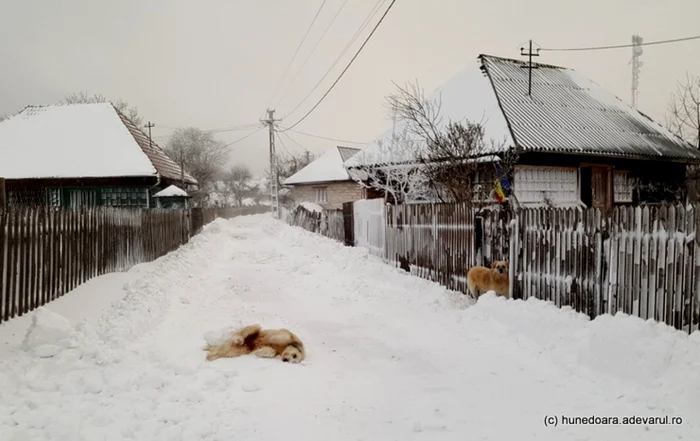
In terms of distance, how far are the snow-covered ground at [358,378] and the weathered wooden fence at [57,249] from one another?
0.93m

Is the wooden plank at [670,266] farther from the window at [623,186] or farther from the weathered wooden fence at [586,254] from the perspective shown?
the window at [623,186]

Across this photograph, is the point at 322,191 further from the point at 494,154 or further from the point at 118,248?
the point at 118,248

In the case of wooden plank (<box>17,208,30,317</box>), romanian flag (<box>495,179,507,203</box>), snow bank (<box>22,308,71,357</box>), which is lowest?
snow bank (<box>22,308,71,357</box>)

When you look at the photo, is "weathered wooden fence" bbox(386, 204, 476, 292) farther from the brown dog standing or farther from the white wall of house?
the white wall of house

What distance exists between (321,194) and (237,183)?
6870 centimetres

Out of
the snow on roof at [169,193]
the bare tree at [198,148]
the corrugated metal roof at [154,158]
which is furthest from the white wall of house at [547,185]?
the bare tree at [198,148]

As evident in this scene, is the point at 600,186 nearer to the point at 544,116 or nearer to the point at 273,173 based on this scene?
the point at 544,116

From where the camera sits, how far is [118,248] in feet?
33.3

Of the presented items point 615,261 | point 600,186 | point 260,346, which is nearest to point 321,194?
point 600,186

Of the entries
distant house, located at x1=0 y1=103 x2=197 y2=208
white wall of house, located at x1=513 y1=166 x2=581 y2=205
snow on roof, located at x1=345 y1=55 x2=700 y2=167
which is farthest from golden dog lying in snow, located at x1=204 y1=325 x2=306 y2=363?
distant house, located at x1=0 y1=103 x2=197 y2=208

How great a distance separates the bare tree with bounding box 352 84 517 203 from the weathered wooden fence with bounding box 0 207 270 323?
317 inches

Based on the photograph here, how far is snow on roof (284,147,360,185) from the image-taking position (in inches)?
1444

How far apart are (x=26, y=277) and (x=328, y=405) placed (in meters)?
4.53

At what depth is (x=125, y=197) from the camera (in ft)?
77.3
